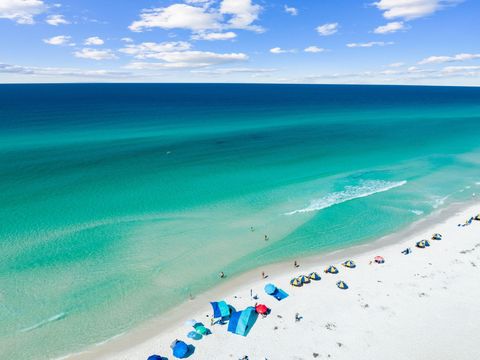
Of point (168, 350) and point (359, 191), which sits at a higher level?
point (359, 191)

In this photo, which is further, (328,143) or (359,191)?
(328,143)

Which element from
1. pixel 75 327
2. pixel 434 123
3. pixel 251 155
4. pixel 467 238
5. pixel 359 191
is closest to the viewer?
pixel 75 327

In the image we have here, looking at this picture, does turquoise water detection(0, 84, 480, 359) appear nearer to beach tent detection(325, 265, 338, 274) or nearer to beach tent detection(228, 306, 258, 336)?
beach tent detection(325, 265, 338, 274)

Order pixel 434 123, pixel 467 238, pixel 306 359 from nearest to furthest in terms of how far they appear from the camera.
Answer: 1. pixel 306 359
2. pixel 467 238
3. pixel 434 123

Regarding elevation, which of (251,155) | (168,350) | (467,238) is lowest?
(168,350)

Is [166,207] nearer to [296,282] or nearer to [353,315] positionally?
[296,282]

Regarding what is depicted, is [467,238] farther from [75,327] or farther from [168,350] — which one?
[75,327]

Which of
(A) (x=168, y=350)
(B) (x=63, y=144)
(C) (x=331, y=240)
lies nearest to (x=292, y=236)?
(C) (x=331, y=240)

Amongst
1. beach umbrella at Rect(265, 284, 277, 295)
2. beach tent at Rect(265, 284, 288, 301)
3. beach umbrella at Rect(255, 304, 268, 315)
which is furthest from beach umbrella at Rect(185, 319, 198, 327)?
beach tent at Rect(265, 284, 288, 301)
